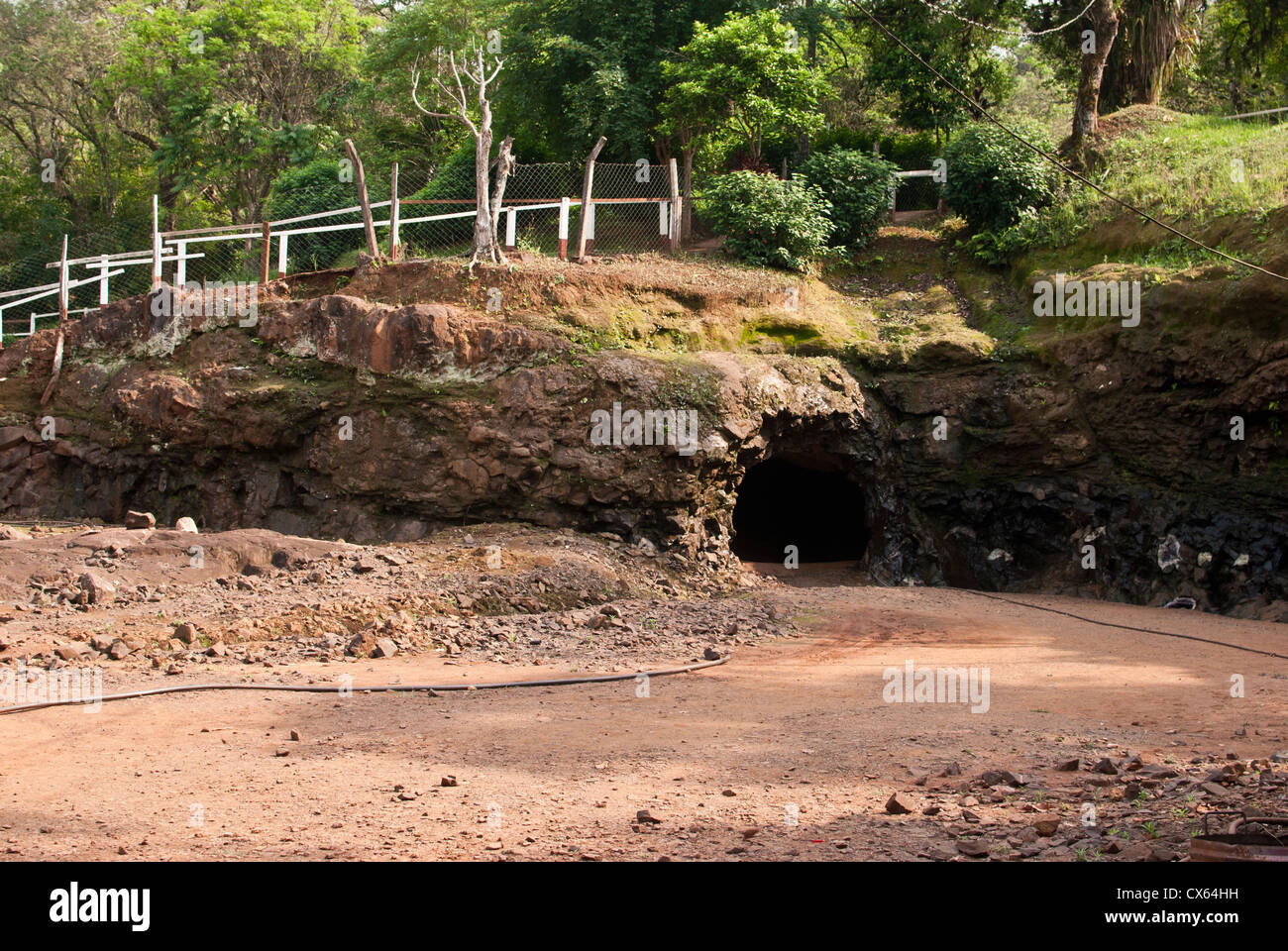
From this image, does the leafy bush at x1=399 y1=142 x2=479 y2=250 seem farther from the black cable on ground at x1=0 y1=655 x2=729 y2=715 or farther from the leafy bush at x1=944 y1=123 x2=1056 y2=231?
the black cable on ground at x1=0 y1=655 x2=729 y2=715

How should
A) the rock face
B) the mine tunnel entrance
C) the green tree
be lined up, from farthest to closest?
the green tree → the mine tunnel entrance → the rock face

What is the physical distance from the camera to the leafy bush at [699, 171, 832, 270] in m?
18.8

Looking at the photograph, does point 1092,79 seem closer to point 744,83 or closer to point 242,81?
point 744,83

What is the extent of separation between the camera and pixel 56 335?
1850 centimetres

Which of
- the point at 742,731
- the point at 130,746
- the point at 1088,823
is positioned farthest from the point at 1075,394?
the point at 130,746

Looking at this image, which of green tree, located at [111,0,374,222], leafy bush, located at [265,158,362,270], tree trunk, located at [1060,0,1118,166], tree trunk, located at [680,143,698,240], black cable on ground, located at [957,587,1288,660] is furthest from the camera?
green tree, located at [111,0,374,222]

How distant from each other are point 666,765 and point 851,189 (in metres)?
15.7

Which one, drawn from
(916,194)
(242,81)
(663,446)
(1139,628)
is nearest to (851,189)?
(916,194)

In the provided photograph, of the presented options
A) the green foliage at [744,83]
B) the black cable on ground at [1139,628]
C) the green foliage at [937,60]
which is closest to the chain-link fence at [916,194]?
the green foliage at [937,60]

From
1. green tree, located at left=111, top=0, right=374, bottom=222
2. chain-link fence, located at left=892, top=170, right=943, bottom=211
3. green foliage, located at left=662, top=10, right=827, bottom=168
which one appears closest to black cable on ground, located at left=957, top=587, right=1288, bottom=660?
green foliage, located at left=662, top=10, right=827, bottom=168

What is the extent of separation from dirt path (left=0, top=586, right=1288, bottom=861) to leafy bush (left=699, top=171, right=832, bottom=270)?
959 cm

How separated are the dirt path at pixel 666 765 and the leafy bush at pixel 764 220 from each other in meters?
9.59

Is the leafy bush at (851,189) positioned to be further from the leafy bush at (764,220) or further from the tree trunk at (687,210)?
the tree trunk at (687,210)

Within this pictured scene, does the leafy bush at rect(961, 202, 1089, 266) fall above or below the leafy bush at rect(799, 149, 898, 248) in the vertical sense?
below
